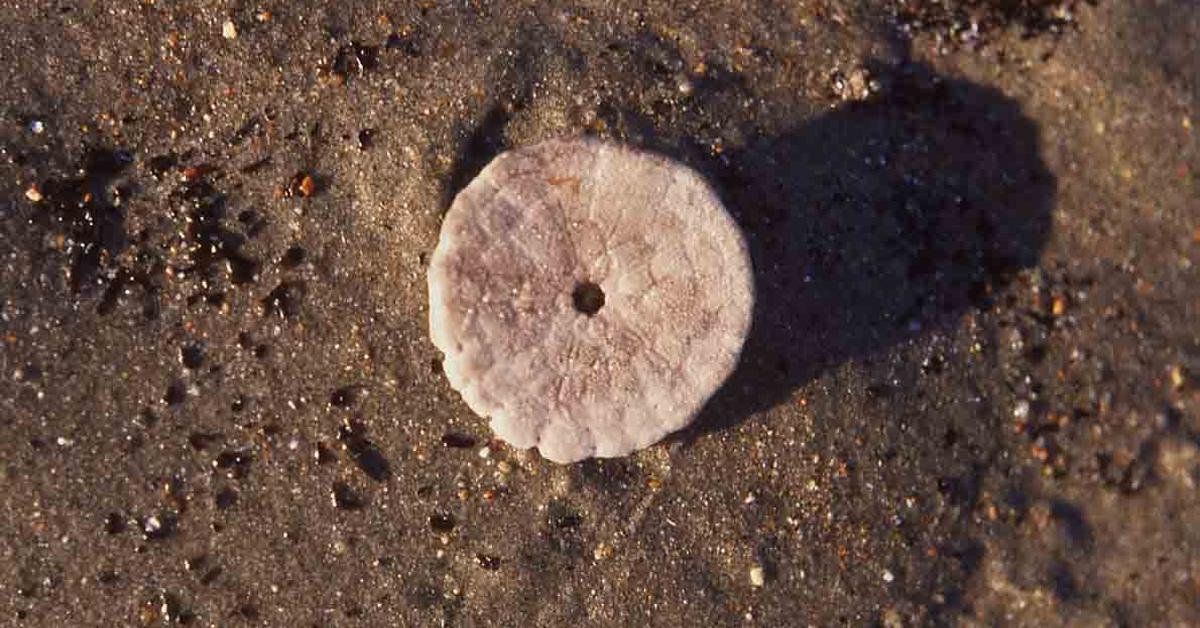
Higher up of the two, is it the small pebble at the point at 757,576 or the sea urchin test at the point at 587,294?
the sea urchin test at the point at 587,294

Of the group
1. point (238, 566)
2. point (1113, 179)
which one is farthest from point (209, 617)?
point (1113, 179)

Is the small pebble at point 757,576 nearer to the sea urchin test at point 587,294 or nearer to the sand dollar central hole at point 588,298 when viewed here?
the sea urchin test at point 587,294

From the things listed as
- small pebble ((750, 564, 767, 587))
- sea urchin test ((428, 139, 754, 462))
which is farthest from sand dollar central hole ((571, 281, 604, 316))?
small pebble ((750, 564, 767, 587))

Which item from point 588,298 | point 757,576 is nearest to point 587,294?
point 588,298

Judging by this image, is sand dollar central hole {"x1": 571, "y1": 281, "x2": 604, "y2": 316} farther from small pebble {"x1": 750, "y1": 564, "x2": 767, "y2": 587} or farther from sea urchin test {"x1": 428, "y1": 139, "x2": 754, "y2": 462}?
small pebble {"x1": 750, "y1": 564, "x2": 767, "y2": 587}

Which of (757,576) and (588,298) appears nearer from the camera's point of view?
(588,298)

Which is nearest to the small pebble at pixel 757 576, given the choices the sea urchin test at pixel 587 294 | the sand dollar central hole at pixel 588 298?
the sea urchin test at pixel 587 294

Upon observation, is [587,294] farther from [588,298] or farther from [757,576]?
[757,576]

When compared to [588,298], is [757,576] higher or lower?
lower
